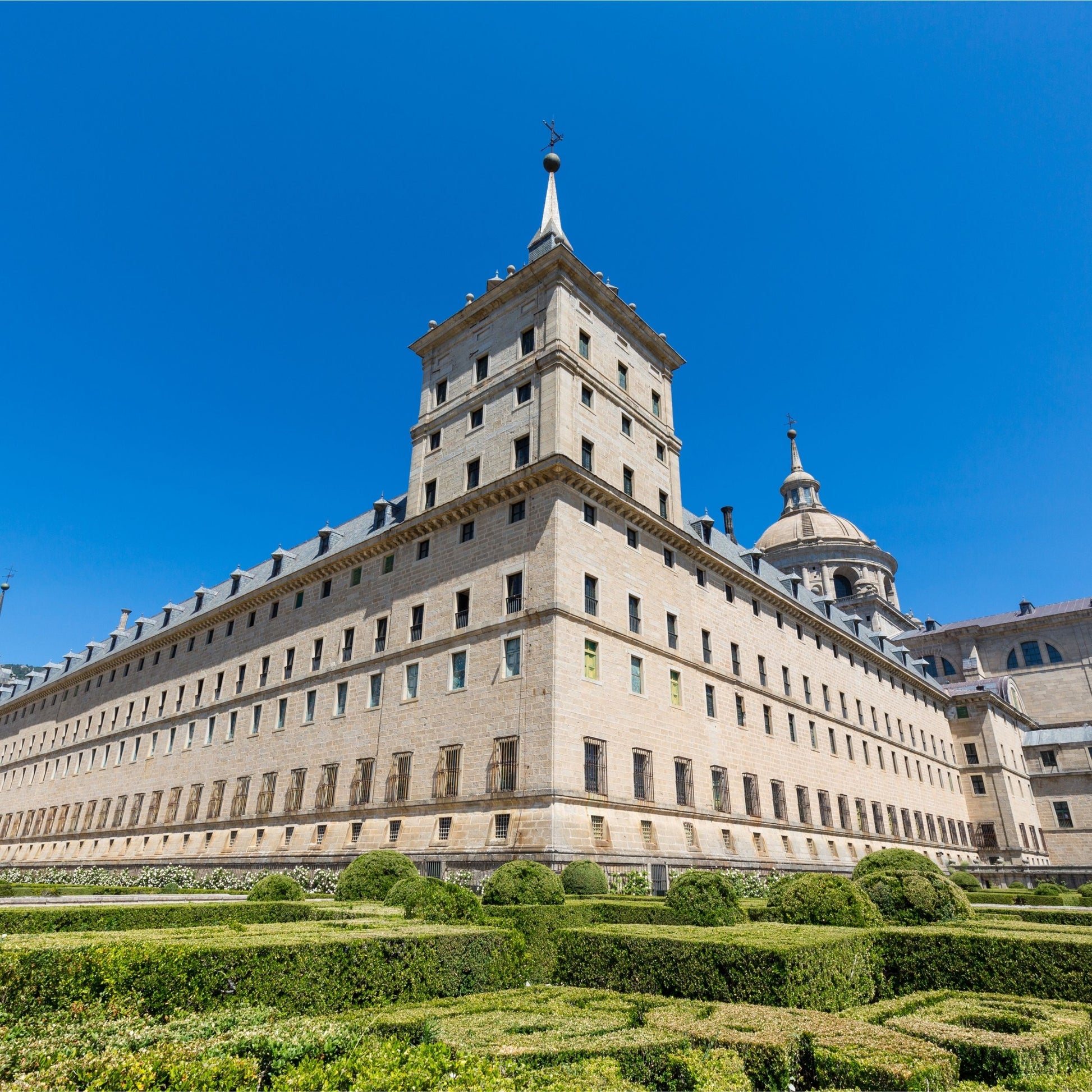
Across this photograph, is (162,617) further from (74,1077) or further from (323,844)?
(74,1077)

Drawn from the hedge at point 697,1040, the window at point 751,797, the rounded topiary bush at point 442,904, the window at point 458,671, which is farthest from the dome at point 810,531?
the hedge at point 697,1040

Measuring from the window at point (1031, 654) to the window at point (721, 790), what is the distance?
56.7 meters

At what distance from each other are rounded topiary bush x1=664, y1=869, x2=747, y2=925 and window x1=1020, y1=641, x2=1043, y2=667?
74.0 metres

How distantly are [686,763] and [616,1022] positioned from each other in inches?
1008

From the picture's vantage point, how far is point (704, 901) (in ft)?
50.2

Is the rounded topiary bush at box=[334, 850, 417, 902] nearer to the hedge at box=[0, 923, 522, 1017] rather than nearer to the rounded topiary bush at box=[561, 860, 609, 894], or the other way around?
the rounded topiary bush at box=[561, 860, 609, 894]

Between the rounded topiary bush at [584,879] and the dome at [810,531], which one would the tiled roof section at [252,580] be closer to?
the rounded topiary bush at [584,879]

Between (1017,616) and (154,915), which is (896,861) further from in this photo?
(1017,616)

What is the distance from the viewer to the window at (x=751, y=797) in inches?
1425

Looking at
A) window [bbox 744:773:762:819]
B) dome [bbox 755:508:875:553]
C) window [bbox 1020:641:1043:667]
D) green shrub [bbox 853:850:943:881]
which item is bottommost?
green shrub [bbox 853:850:943:881]

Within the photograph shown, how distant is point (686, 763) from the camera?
1299 inches

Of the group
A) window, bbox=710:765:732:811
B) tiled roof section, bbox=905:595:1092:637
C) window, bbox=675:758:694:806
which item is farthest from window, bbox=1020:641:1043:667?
window, bbox=675:758:694:806

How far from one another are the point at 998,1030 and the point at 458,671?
25.0 meters

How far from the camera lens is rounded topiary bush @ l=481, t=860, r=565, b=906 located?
18.1 meters
